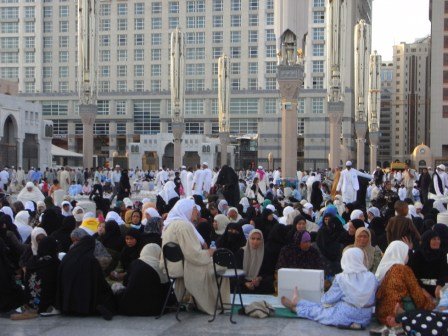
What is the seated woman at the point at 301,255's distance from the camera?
850 centimetres

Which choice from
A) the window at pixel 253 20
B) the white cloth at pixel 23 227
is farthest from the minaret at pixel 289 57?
the window at pixel 253 20

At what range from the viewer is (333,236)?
986 centimetres

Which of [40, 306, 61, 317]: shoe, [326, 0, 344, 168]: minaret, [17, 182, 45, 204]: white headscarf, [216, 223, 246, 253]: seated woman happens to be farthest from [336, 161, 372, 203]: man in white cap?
[326, 0, 344, 168]: minaret

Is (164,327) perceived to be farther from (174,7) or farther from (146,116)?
(174,7)

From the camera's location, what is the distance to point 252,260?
8.95m

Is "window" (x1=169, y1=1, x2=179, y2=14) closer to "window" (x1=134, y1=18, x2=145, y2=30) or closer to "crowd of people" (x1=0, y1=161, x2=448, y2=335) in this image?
"window" (x1=134, y1=18, x2=145, y2=30)

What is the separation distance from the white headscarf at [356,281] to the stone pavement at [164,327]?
13.7 inches

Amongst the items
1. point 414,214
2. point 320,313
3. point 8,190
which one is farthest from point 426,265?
point 8,190

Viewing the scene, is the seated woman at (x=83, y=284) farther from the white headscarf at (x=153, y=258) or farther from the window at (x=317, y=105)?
the window at (x=317, y=105)

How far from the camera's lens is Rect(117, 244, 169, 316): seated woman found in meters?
7.78

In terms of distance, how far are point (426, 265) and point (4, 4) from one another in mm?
73520

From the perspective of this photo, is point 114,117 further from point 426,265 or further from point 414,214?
point 426,265

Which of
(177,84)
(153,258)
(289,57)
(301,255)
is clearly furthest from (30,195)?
(177,84)

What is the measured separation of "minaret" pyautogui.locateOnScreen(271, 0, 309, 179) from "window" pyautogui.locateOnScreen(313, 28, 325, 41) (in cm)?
4857
